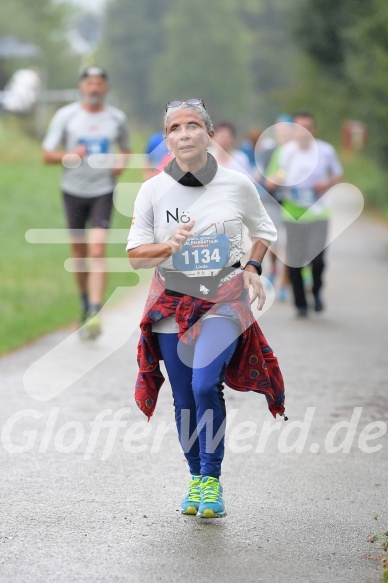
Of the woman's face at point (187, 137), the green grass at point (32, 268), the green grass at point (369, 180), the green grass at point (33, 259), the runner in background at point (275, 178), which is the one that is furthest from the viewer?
the green grass at point (369, 180)

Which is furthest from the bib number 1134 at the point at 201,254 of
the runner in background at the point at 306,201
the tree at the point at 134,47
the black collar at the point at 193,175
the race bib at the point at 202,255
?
the tree at the point at 134,47

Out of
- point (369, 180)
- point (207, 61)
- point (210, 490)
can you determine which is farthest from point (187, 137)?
point (207, 61)

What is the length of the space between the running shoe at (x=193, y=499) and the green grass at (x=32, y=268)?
5.18 m

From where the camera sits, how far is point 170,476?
6.72 metres

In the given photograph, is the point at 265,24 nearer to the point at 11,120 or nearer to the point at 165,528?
the point at 11,120

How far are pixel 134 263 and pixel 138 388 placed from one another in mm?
554

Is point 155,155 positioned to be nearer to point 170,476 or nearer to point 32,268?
point 32,268

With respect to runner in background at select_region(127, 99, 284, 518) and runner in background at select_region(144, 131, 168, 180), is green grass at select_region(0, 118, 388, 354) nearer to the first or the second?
runner in background at select_region(144, 131, 168, 180)

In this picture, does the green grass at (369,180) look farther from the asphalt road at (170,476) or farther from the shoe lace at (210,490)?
the shoe lace at (210,490)

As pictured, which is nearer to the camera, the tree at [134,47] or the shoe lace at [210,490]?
the shoe lace at [210,490]

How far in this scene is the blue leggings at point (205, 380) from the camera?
5.81m

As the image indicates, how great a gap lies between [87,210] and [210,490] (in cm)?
628

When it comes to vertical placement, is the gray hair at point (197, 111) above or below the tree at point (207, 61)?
below

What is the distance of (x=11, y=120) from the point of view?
56.7 m
